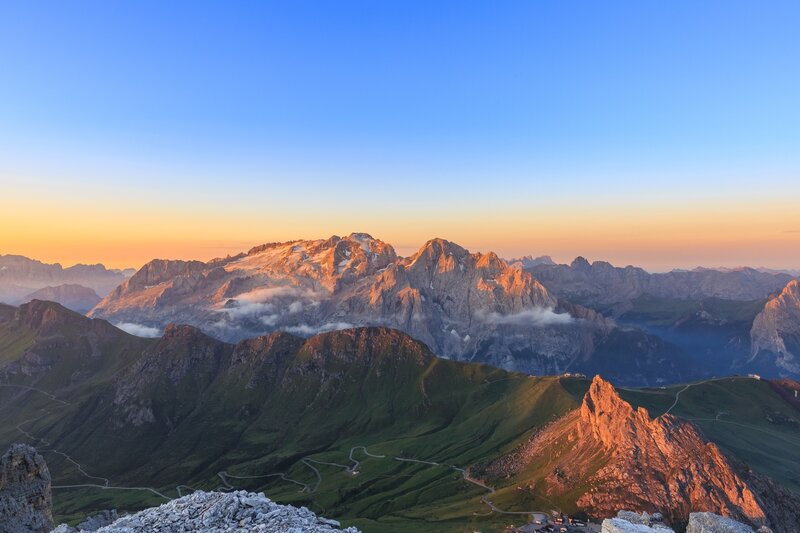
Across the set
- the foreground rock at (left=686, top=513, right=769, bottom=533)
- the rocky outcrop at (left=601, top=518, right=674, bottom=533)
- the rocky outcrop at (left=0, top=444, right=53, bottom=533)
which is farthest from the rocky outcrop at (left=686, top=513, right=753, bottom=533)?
the rocky outcrop at (left=0, top=444, right=53, bottom=533)

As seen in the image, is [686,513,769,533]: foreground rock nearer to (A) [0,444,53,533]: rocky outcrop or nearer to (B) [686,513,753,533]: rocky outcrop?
(B) [686,513,753,533]: rocky outcrop

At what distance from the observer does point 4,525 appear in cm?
10094

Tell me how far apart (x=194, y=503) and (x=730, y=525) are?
329ft

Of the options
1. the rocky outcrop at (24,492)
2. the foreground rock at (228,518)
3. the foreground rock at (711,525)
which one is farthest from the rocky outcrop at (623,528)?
the rocky outcrop at (24,492)

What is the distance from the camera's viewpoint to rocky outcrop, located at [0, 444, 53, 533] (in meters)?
103

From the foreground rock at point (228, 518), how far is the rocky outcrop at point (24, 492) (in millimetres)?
62991

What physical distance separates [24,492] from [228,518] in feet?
278

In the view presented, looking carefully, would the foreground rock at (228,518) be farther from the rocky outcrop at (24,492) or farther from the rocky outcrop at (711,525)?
the rocky outcrop at (711,525)

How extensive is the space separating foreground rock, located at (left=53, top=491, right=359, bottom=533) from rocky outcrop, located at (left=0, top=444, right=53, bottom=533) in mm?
62991

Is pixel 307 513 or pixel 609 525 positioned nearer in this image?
pixel 307 513

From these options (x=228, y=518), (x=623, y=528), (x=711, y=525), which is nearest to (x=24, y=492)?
(x=228, y=518)

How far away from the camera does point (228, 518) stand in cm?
5622

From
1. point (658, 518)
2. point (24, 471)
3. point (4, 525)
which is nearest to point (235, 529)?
point (4, 525)

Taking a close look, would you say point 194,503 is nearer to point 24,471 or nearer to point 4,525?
point 4,525
